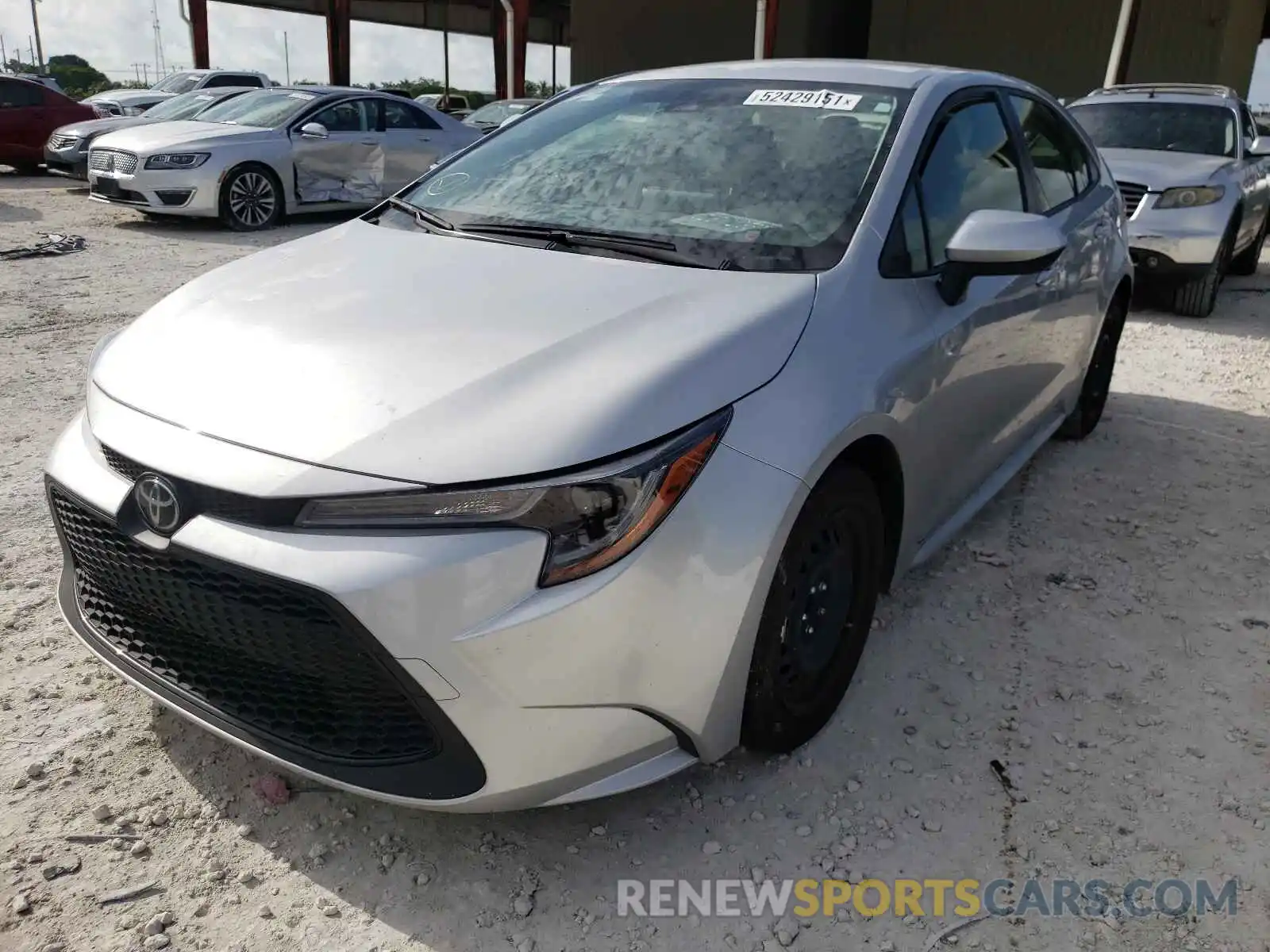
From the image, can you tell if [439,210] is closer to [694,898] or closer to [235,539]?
[235,539]

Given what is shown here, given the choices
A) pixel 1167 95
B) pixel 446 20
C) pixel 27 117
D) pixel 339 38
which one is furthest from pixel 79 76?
pixel 1167 95

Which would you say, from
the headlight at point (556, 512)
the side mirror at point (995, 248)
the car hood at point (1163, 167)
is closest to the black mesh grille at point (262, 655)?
the headlight at point (556, 512)

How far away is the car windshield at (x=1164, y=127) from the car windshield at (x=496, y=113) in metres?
8.61

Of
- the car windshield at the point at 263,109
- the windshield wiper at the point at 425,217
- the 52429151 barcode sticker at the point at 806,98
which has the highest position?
the 52429151 barcode sticker at the point at 806,98

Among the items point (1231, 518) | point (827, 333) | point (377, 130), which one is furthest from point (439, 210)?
point (377, 130)

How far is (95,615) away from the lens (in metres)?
2.29

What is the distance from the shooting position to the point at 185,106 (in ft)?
39.8

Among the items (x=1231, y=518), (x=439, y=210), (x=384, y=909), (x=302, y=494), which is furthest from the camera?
(x=1231, y=518)

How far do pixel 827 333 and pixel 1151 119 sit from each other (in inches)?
304

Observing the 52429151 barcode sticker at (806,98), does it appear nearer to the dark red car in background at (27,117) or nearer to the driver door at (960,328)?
the driver door at (960,328)

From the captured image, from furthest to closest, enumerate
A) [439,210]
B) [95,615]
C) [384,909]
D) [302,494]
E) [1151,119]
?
[1151,119] → [439,210] → [95,615] → [384,909] → [302,494]

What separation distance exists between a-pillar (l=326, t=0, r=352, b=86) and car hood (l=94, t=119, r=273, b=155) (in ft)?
49.3

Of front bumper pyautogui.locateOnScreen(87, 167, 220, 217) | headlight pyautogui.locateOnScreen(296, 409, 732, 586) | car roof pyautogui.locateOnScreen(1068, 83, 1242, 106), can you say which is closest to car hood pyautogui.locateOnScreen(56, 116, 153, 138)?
front bumper pyautogui.locateOnScreen(87, 167, 220, 217)

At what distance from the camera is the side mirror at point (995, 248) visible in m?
2.62
